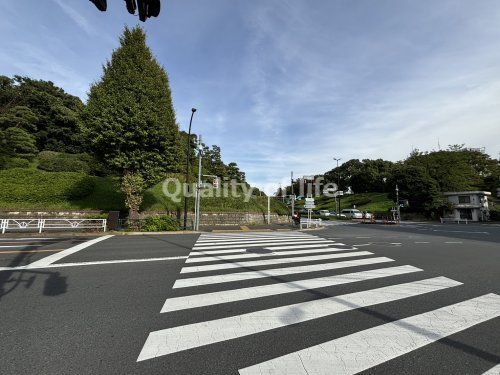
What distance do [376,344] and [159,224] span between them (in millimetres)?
16265

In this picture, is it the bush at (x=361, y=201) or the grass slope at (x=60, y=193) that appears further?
the bush at (x=361, y=201)

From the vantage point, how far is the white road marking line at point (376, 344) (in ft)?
8.50

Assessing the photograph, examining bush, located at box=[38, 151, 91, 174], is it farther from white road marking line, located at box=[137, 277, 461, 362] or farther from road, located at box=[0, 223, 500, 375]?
white road marking line, located at box=[137, 277, 461, 362]

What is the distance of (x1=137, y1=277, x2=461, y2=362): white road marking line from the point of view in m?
3.03

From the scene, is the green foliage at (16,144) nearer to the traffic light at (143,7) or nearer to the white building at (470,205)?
the traffic light at (143,7)

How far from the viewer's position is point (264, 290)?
5074mm

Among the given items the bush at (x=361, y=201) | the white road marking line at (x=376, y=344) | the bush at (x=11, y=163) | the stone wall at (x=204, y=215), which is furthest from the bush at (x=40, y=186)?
the bush at (x=361, y=201)

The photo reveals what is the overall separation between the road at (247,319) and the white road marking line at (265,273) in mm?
28

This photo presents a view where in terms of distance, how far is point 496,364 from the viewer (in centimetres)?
268

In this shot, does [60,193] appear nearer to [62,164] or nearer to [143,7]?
[62,164]

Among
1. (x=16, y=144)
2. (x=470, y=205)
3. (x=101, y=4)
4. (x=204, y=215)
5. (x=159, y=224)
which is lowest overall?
(x=159, y=224)

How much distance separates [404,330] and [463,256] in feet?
25.8

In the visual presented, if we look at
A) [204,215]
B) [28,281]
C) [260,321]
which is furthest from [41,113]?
[260,321]

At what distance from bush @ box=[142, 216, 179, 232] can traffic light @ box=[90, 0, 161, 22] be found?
48.1 feet
